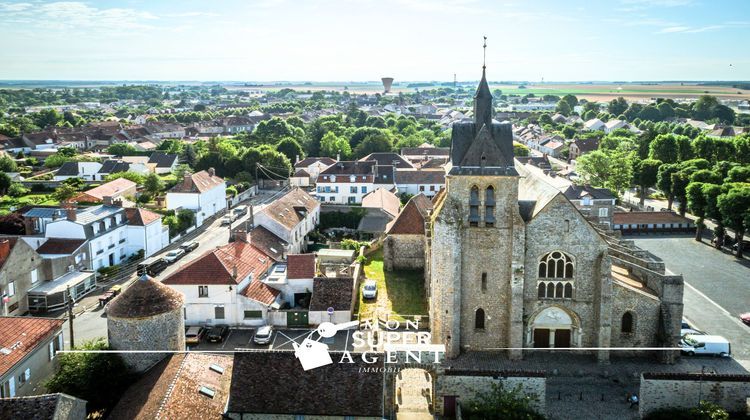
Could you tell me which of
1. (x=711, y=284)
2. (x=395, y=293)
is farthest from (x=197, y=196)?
(x=711, y=284)

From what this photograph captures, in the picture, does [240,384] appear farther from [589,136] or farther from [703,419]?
[589,136]

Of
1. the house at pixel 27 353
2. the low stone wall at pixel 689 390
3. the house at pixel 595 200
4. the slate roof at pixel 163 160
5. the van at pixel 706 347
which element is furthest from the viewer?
the slate roof at pixel 163 160

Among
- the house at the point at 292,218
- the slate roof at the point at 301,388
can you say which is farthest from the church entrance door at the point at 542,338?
the house at the point at 292,218

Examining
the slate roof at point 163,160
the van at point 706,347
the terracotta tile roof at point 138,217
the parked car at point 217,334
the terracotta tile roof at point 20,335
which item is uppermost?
the slate roof at point 163,160

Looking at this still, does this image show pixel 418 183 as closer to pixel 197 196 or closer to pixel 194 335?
pixel 197 196

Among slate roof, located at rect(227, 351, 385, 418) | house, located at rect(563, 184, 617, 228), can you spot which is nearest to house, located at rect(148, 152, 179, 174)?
house, located at rect(563, 184, 617, 228)

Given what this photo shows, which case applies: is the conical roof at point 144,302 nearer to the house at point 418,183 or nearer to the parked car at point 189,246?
the parked car at point 189,246
